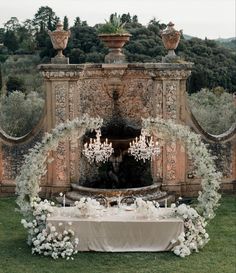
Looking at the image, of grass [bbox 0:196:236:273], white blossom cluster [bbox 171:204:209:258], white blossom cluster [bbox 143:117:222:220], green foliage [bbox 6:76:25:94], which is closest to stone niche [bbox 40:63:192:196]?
white blossom cluster [bbox 143:117:222:220]

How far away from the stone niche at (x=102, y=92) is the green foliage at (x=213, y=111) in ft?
28.2

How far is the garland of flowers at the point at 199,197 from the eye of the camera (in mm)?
10641

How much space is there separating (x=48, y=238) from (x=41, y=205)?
65cm

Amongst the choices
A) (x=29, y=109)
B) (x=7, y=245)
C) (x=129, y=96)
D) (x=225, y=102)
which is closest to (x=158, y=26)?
(x=225, y=102)

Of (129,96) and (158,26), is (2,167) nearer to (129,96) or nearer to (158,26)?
(129,96)

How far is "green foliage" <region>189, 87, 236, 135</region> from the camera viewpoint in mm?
23312

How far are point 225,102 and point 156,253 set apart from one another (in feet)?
54.6

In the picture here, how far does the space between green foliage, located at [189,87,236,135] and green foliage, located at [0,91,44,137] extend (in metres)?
6.64

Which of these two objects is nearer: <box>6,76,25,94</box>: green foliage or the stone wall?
the stone wall

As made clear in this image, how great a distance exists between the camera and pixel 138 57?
78.0ft

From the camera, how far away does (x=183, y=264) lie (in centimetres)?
1011

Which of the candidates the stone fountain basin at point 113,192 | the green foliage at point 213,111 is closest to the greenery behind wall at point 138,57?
the green foliage at point 213,111

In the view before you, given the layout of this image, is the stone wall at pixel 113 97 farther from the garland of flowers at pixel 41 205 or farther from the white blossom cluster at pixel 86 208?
the white blossom cluster at pixel 86 208

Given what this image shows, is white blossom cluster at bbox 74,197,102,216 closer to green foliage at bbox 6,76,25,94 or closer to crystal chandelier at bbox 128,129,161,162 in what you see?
crystal chandelier at bbox 128,129,161,162
